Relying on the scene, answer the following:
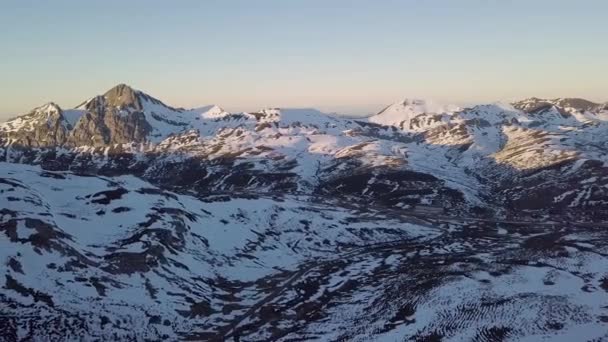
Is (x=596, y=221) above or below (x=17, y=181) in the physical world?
below

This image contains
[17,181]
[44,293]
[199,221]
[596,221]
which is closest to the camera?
[44,293]

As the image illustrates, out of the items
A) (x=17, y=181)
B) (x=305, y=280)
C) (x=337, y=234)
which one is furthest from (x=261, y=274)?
(x=17, y=181)

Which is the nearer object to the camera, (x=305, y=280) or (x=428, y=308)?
(x=428, y=308)

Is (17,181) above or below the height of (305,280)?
above

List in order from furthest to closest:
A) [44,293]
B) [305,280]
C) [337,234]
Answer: [337,234] → [305,280] → [44,293]

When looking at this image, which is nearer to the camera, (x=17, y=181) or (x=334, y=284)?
(x=334, y=284)

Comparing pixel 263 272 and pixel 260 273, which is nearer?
pixel 260 273

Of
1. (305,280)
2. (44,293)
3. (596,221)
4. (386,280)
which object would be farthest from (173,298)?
(596,221)

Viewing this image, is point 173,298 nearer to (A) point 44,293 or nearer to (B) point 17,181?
(A) point 44,293

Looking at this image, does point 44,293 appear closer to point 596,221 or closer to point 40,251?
point 40,251
